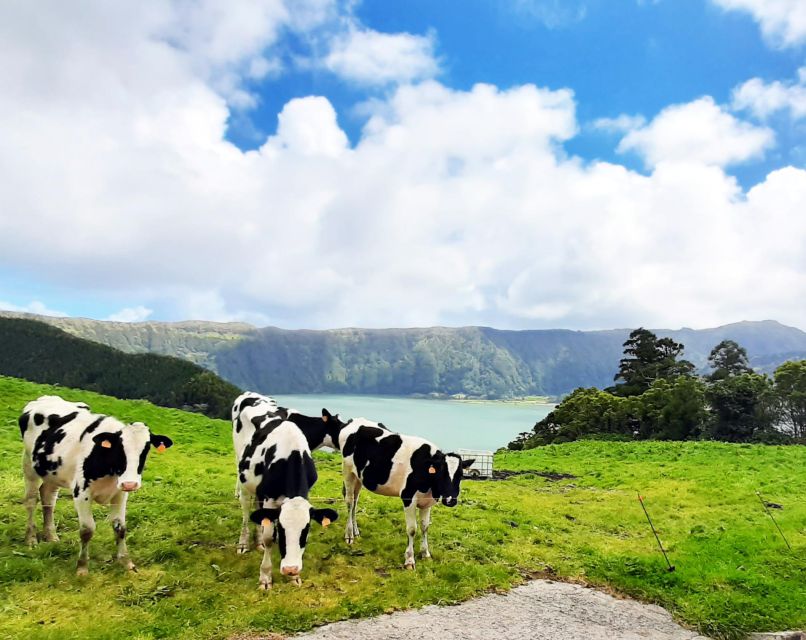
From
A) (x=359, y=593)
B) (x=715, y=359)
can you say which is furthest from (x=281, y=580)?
(x=715, y=359)

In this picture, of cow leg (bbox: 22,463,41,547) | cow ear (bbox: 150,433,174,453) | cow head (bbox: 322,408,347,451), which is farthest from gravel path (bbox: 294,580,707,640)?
cow head (bbox: 322,408,347,451)

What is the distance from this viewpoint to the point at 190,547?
28.6 ft

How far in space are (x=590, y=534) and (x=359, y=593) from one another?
6.77 meters

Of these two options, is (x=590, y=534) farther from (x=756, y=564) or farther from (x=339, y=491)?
(x=339, y=491)

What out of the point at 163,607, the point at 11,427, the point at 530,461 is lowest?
the point at 530,461

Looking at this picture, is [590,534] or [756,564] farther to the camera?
[590,534]

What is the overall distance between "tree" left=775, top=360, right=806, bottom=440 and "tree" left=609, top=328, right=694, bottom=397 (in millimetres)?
12461

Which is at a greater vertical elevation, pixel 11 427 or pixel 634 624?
pixel 11 427

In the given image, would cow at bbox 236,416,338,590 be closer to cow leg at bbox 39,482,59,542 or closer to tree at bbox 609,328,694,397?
cow leg at bbox 39,482,59,542

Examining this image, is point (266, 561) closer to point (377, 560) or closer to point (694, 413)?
point (377, 560)

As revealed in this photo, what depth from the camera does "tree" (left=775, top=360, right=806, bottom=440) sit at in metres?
45.1

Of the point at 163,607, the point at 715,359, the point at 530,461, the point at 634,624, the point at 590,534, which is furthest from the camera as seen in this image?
the point at 715,359

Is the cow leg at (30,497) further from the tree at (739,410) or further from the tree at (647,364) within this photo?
the tree at (647,364)

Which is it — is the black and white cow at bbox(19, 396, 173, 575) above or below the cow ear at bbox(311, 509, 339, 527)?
above
